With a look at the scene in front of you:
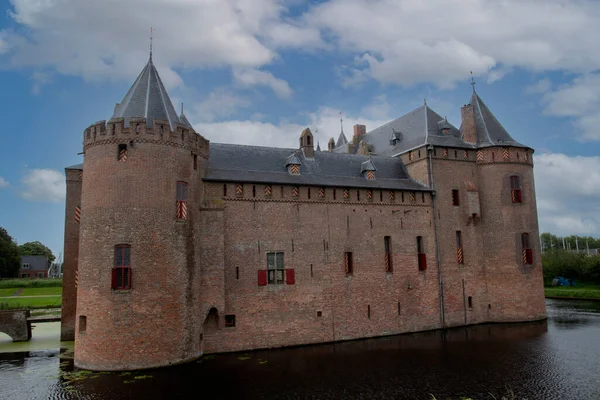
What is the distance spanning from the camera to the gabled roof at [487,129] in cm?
2509

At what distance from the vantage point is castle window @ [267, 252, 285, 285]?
62.8 feet

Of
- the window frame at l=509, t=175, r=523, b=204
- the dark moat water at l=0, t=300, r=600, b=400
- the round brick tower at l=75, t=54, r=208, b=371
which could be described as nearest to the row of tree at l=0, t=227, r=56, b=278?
the dark moat water at l=0, t=300, r=600, b=400

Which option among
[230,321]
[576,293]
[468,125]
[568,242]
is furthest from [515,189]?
[568,242]

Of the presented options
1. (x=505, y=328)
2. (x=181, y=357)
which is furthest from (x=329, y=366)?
(x=505, y=328)

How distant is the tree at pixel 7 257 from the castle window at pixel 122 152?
179 feet

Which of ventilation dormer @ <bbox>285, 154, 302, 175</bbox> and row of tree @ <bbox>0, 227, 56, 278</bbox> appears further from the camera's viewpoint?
row of tree @ <bbox>0, 227, 56, 278</bbox>

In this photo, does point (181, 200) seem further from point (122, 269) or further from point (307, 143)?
point (307, 143)

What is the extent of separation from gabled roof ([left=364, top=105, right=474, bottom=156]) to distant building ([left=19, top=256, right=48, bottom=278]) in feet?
231

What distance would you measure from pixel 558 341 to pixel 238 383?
13.8m

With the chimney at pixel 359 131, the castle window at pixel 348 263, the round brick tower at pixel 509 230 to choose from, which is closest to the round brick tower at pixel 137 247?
the castle window at pixel 348 263

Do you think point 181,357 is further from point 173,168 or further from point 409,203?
point 409,203

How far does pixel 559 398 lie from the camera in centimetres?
1179

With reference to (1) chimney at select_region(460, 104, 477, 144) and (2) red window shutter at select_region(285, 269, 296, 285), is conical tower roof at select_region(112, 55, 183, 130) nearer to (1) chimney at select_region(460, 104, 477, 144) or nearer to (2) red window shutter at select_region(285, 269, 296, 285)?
(2) red window shutter at select_region(285, 269, 296, 285)

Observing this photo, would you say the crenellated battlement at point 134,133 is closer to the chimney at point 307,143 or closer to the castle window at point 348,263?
the chimney at point 307,143
